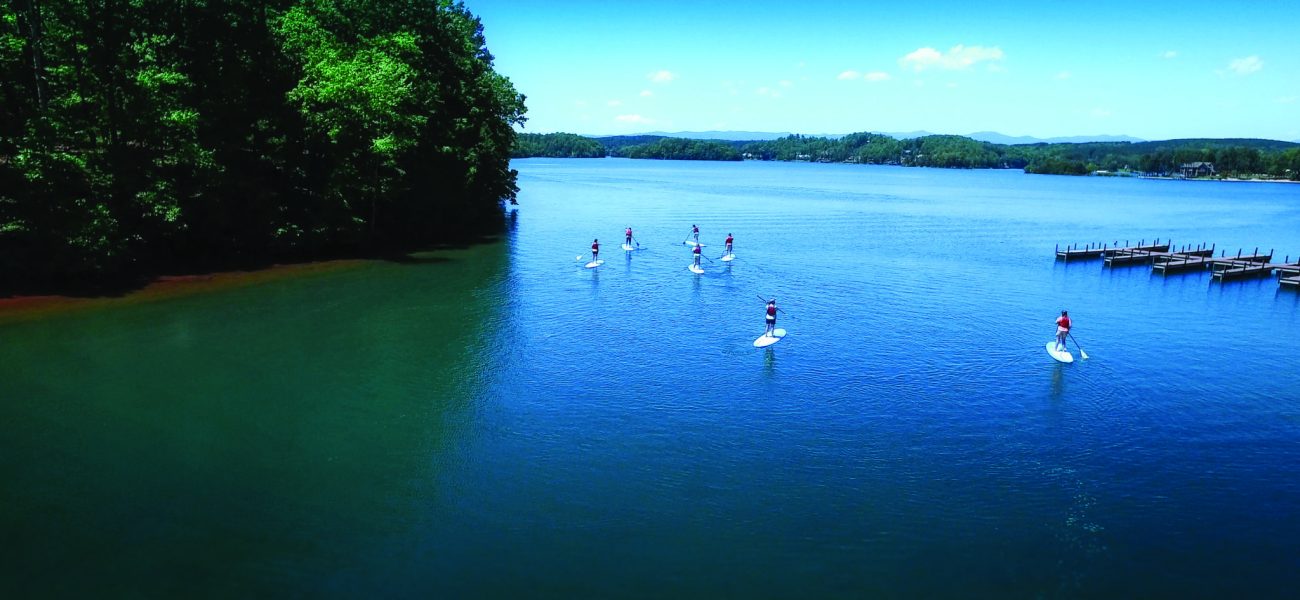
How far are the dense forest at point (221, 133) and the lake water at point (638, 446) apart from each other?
5.52m

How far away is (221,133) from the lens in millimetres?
41938

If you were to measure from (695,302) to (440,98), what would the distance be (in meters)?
29.9

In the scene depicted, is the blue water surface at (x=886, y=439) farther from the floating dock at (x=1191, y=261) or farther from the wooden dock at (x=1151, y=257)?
the wooden dock at (x=1151, y=257)

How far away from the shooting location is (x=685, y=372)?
87.0 feet

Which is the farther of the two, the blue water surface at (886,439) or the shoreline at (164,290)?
the shoreline at (164,290)

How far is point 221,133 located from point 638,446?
1346 inches

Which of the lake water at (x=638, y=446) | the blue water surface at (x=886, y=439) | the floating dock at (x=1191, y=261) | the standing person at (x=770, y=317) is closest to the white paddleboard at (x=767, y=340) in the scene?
the standing person at (x=770, y=317)

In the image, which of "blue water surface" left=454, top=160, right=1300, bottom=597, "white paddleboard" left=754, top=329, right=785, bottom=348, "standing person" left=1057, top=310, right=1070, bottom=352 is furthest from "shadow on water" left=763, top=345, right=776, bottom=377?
"standing person" left=1057, top=310, right=1070, bottom=352

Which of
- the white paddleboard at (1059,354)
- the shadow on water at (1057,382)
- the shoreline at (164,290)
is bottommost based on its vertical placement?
the shadow on water at (1057,382)

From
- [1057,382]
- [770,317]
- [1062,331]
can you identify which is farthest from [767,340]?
[1062,331]

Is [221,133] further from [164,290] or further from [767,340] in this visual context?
[767,340]

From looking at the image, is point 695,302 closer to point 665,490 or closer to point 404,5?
point 665,490

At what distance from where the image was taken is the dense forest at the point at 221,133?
115 feet

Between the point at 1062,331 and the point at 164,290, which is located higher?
the point at 1062,331
